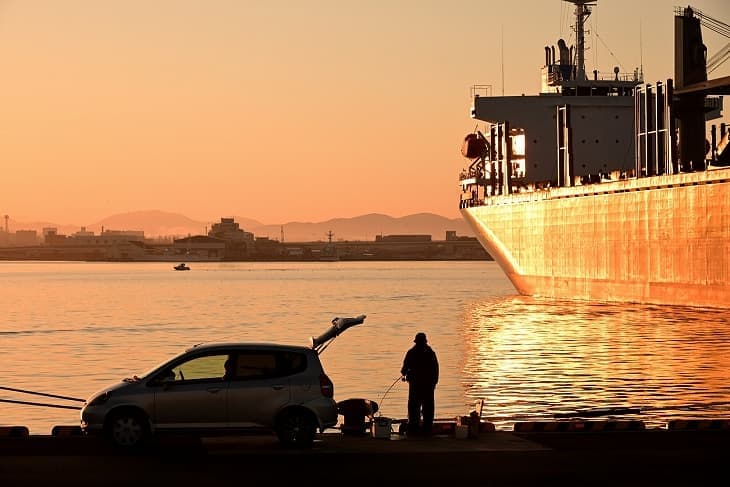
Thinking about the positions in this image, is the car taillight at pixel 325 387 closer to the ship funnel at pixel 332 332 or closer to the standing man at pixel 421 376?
the ship funnel at pixel 332 332

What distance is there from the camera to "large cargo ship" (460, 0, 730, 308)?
66.1 meters

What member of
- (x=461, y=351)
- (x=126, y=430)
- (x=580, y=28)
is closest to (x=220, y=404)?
(x=126, y=430)

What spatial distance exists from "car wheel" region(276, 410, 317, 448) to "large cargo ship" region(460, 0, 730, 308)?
1835 inches

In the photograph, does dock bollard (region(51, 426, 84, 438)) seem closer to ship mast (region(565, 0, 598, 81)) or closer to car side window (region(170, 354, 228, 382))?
car side window (region(170, 354, 228, 382))

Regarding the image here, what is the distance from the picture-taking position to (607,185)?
7644cm

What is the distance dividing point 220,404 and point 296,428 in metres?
1.15

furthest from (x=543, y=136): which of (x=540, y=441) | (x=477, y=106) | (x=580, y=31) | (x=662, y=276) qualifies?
(x=540, y=441)

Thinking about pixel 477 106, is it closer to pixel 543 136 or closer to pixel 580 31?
pixel 543 136

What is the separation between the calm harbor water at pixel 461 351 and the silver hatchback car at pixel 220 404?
860 centimetres

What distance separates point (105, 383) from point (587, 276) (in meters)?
45.4

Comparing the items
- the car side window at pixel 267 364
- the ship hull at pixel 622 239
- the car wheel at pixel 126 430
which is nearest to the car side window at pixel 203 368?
the car side window at pixel 267 364

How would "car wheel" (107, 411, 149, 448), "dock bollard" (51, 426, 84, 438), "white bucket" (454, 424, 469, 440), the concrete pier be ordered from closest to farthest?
the concrete pier
"car wheel" (107, 411, 149, 448)
"white bucket" (454, 424, 469, 440)
"dock bollard" (51, 426, 84, 438)

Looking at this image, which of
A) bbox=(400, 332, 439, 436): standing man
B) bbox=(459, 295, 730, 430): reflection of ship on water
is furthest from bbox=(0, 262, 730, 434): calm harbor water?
bbox=(400, 332, 439, 436): standing man

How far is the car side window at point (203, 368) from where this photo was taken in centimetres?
1891
